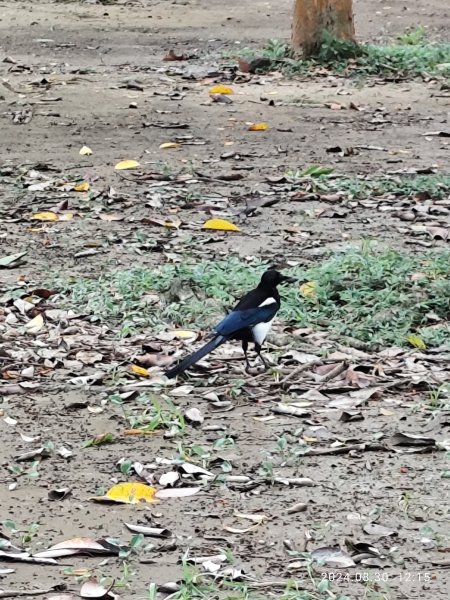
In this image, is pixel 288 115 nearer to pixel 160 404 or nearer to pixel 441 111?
pixel 441 111

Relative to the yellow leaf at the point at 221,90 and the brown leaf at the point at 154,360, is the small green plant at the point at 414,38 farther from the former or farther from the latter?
the brown leaf at the point at 154,360

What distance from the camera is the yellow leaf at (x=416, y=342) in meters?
5.88

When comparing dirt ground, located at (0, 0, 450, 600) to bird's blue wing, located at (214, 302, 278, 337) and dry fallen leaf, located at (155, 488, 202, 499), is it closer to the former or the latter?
dry fallen leaf, located at (155, 488, 202, 499)

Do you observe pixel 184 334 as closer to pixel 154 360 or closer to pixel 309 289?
pixel 154 360

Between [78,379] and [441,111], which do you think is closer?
[78,379]

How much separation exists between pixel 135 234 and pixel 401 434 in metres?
3.32

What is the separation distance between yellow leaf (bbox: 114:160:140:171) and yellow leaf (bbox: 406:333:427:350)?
3949mm

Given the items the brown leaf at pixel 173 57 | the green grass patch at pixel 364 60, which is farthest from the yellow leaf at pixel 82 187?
the brown leaf at pixel 173 57

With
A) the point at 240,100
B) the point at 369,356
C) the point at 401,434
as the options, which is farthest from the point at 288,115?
the point at 401,434

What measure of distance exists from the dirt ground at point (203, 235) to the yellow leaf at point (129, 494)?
56mm

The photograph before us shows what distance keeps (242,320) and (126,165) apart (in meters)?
4.10

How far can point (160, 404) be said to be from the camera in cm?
526

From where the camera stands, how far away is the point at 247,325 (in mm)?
5543

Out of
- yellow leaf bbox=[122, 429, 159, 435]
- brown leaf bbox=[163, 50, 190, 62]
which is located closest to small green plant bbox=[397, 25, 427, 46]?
brown leaf bbox=[163, 50, 190, 62]
